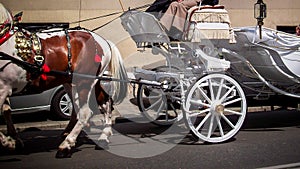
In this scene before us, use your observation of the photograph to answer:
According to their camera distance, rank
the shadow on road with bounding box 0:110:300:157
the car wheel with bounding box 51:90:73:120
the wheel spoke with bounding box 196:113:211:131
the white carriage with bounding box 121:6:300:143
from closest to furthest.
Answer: the wheel spoke with bounding box 196:113:211:131 < the white carriage with bounding box 121:6:300:143 < the shadow on road with bounding box 0:110:300:157 < the car wheel with bounding box 51:90:73:120

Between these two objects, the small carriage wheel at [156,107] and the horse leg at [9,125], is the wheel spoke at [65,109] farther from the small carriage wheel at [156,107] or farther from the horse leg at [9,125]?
the horse leg at [9,125]

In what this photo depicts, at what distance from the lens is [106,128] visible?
7.50 meters

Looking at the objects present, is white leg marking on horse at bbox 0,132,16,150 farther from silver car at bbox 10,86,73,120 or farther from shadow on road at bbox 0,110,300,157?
silver car at bbox 10,86,73,120

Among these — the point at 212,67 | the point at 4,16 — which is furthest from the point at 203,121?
the point at 4,16

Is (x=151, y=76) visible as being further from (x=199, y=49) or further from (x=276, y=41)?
(x=276, y=41)

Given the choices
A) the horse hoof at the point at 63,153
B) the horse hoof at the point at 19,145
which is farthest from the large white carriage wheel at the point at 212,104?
the horse hoof at the point at 19,145

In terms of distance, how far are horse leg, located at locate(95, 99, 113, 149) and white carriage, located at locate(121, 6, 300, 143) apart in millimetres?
740

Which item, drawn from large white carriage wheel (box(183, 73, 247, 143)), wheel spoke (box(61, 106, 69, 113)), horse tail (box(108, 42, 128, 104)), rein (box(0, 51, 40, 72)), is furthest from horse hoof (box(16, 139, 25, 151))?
wheel spoke (box(61, 106, 69, 113))

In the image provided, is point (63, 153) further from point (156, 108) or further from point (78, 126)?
point (156, 108)

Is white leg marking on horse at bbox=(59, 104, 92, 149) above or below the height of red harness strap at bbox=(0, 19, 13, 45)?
below

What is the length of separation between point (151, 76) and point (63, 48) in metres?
1.87

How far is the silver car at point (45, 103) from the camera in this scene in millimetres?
9641

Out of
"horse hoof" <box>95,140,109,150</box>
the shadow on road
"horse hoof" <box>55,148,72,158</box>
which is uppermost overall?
"horse hoof" <box>55,148,72,158</box>

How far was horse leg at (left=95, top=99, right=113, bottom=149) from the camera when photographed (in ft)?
24.1
